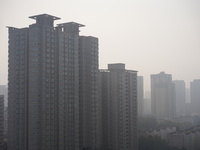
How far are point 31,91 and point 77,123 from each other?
14.4 ft

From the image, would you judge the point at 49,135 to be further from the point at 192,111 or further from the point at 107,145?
the point at 192,111

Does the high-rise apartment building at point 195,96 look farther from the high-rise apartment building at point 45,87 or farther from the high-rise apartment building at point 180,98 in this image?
the high-rise apartment building at point 45,87

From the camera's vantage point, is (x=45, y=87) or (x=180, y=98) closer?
(x=45, y=87)

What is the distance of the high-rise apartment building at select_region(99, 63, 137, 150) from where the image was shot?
86.2ft

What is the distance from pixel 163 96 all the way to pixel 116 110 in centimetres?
3564

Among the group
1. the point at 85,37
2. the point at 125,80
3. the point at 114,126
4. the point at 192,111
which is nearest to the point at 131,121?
the point at 114,126

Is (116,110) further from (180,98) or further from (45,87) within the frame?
(180,98)

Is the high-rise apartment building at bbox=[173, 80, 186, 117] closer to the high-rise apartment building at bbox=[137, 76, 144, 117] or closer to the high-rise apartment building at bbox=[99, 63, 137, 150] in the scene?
the high-rise apartment building at bbox=[137, 76, 144, 117]

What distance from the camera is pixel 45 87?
1917 cm

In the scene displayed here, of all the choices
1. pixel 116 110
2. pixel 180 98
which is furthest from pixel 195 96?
pixel 116 110

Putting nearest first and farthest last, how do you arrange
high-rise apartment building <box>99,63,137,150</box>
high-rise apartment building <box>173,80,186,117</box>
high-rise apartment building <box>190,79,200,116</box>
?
1. high-rise apartment building <box>99,63,137,150</box>
2. high-rise apartment building <box>190,79,200,116</box>
3. high-rise apartment building <box>173,80,186,117</box>

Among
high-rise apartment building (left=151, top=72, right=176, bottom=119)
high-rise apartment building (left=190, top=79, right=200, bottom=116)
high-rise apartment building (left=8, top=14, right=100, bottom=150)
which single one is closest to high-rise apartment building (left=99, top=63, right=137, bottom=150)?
high-rise apartment building (left=8, top=14, right=100, bottom=150)

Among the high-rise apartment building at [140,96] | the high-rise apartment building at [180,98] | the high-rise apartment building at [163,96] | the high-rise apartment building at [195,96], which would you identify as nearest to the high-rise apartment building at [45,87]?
the high-rise apartment building at [163,96]

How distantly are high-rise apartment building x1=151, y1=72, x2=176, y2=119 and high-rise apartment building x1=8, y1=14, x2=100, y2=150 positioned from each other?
3978 centimetres
